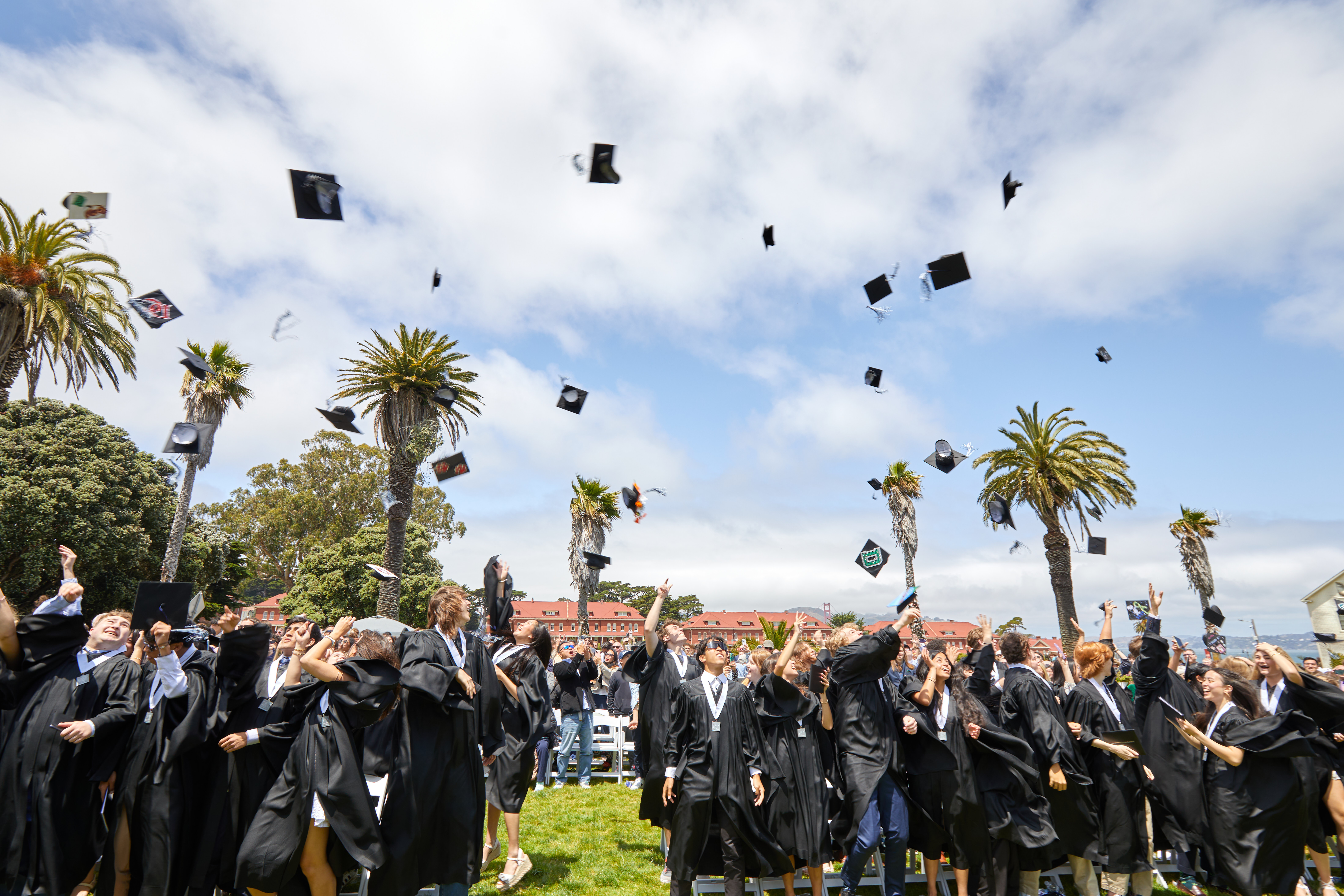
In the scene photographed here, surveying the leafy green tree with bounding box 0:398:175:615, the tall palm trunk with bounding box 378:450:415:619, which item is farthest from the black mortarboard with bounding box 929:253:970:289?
the leafy green tree with bounding box 0:398:175:615

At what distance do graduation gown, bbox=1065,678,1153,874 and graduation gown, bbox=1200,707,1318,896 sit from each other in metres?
0.48

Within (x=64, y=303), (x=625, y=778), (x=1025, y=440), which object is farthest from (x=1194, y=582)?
(x=64, y=303)

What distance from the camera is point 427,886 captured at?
4379 millimetres

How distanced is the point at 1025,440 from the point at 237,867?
80.5 feet

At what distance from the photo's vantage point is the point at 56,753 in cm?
433

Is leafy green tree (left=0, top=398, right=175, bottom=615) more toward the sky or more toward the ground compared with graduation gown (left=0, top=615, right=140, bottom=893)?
more toward the sky

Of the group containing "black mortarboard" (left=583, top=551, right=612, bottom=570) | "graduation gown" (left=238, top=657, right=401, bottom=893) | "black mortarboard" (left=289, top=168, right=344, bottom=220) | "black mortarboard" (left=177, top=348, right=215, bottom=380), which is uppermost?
"black mortarboard" (left=289, top=168, right=344, bottom=220)

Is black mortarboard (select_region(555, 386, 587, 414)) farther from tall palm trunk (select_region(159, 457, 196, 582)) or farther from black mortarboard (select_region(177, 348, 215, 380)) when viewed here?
tall palm trunk (select_region(159, 457, 196, 582))

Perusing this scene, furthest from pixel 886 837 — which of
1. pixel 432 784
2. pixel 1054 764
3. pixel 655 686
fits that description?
pixel 432 784

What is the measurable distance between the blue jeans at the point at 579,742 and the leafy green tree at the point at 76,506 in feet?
52.9

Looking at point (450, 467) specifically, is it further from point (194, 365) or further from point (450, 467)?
point (194, 365)

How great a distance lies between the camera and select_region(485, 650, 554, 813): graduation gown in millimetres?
5969

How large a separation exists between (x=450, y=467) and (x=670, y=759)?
10964 millimetres

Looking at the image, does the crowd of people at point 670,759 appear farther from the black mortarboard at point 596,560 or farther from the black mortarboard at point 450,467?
the black mortarboard at point 450,467
